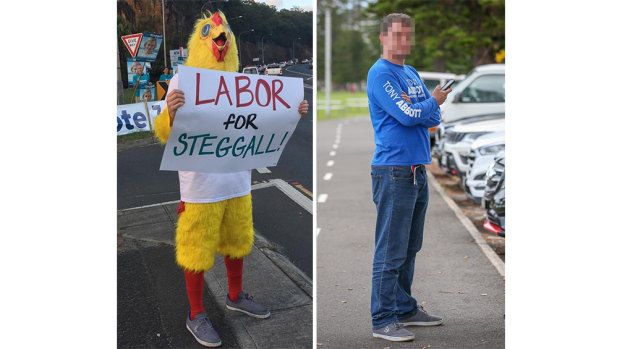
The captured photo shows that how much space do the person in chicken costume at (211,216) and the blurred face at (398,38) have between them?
2.28 ft

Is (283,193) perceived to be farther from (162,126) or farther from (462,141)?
(462,141)

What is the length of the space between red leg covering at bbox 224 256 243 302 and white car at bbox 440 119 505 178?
24.3 ft

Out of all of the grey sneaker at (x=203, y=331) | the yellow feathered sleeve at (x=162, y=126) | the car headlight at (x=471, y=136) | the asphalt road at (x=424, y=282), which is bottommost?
the asphalt road at (x=424, y=282)

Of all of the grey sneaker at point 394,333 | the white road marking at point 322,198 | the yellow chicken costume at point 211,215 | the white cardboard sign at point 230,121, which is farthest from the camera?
the white road marking at point 322,198

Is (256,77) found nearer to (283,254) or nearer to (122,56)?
(122,56)

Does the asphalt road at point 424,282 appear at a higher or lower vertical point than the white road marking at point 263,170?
lower

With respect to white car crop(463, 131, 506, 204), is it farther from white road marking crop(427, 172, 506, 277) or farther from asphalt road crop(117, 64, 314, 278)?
asphalt road crop(117, 64, 314, 278)

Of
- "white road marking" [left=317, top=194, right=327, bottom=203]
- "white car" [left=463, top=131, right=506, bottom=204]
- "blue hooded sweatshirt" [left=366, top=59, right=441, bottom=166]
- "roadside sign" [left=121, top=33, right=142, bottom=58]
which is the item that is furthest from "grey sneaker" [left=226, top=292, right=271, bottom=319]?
"white road marking" [left=317, top=194, right=327, bottom=203]

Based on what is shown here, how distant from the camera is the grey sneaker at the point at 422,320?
202 inches

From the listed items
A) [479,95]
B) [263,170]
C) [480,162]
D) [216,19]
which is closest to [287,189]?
[263,170]

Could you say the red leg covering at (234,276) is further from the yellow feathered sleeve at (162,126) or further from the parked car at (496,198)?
the parked car at (496,198)

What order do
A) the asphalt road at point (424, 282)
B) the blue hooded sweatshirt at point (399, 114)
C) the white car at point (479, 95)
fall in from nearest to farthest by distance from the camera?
1. the blue hooded sweatshirt at point (399, 114)
2. the asphalt road at point (424, 282)
3. the white car at point (479, 95)

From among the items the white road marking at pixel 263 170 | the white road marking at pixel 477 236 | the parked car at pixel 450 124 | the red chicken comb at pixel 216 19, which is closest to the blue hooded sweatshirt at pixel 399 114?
the white road marking at pixel 263 170

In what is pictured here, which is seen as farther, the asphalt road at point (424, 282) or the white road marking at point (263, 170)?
the asphalt road at point (424, 282)
